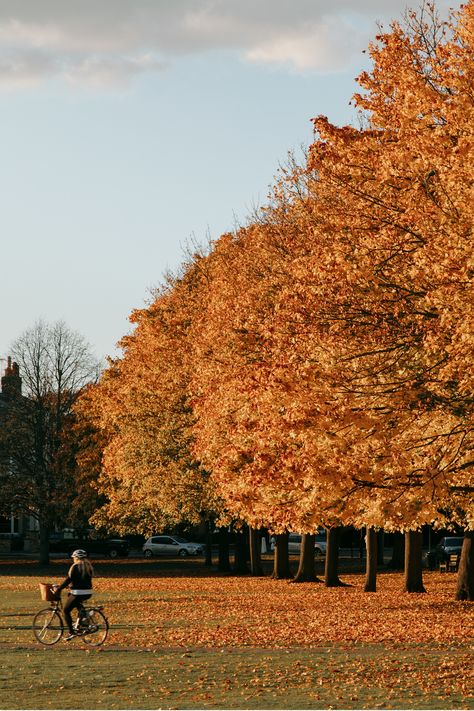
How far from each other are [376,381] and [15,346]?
186ft

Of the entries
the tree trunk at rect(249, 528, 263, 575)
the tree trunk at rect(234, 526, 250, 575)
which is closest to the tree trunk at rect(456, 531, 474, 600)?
the tree trunk at rect(249, 528, 263, 575)

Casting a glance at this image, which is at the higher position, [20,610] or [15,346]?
[15,346]

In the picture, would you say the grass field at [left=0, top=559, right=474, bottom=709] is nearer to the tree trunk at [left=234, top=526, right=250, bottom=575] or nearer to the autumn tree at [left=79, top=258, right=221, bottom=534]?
the autumn tree at [left=79, top=258, right=221, bottom=534]

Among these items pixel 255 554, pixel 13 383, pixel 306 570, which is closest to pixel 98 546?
pixel 13 383

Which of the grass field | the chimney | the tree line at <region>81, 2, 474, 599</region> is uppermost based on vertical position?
the chimney

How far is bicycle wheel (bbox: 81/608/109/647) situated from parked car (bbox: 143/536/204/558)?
63.6m

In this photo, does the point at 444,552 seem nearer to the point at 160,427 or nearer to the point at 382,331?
the point at 160,427

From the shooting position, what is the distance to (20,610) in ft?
111

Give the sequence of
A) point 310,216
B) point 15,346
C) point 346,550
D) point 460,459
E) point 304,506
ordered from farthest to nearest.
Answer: point 346,550 < point 15,346 < point 310,216 < point 304,506 < point 460,459

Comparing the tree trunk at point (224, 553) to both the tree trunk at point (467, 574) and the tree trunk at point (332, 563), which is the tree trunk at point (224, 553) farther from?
the tree trunk at point (467, 574)

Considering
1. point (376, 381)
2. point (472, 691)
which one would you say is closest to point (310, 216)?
point (376, 381)

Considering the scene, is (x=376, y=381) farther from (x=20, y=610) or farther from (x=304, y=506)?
(x=20, y=610)

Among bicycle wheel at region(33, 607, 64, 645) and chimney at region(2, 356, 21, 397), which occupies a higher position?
chimney at region(2, 356, 21, 397)

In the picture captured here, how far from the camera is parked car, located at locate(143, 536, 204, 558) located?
87438 mm
